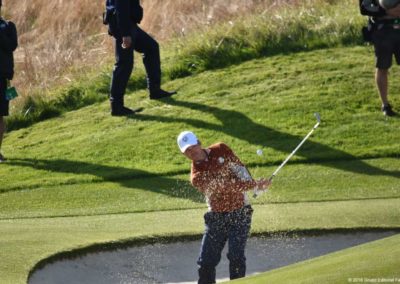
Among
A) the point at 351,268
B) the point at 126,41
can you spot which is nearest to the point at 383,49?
the point at 126,41

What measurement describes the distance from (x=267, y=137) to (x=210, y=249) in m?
5.76

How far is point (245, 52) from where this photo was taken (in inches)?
807

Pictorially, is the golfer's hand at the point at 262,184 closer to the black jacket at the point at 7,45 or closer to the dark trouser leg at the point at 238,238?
→ the dark trouser leg at the point at 238,238

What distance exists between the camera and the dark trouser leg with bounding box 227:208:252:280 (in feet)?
36.7

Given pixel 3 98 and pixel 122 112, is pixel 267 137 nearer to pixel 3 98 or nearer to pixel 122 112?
pixel 122 112

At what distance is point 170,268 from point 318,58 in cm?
789

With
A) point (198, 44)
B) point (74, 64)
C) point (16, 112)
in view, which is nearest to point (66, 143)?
point (16, 112)

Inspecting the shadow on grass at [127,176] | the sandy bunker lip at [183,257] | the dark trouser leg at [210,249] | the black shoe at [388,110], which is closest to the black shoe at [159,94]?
the shadow on grass at [127,176]

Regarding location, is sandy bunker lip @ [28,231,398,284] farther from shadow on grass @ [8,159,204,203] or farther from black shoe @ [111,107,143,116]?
black shoe @ [111,107,143,116]

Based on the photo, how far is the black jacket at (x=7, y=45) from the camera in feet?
53.3

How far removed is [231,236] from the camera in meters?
11.2

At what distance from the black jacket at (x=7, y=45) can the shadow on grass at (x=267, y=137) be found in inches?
105

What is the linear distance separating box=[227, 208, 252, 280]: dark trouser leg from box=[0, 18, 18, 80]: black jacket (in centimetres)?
614

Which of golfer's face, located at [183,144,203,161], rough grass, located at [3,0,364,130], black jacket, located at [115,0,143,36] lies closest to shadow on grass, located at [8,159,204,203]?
black jacket, located at [115,0,143,36]
